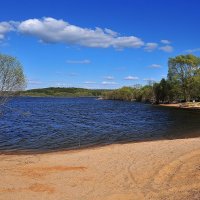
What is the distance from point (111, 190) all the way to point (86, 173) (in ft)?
11.4

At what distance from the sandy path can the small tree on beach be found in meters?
4.67

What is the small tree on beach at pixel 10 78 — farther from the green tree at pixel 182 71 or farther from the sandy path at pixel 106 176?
the green tree at pixel 182 71

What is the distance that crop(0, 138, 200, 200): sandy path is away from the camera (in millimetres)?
15438

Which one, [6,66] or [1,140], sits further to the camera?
[1,140]

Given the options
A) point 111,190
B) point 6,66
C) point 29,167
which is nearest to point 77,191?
point 111,190

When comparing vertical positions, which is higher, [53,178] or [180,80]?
[180,80]

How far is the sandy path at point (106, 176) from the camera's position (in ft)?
50.6

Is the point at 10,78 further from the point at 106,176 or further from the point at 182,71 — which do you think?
the point at 182,71

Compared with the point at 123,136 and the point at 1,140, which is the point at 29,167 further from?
the point at 123,136

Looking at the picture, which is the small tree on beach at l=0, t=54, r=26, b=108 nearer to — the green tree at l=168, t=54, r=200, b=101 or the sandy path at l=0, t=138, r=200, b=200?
the sandy path at l=0, t=138, r=200, b=200

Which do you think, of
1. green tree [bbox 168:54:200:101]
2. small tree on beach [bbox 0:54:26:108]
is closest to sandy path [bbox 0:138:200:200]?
small tree on beach [bbox 0:54:26:108]

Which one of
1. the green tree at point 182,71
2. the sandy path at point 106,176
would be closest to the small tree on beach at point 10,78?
the sandy path at point 106,176

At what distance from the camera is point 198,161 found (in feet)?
64.4

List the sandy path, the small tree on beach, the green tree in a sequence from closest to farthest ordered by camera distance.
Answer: the sandy path, the small tree on beach, the green tree
